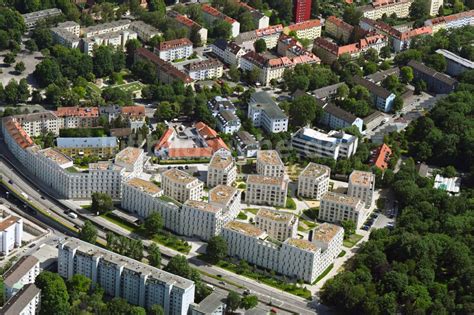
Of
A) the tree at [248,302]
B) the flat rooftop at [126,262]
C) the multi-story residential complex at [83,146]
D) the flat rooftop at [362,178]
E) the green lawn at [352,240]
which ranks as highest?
the flat rooftop at [126,262]

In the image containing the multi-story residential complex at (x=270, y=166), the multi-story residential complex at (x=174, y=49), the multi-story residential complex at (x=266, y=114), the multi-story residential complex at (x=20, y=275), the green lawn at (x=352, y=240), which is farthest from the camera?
the multi-story residential complex at (x=174, y=49)

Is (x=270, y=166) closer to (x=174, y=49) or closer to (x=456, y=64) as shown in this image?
(x=174, y=49)

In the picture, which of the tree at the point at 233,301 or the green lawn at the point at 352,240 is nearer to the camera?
the tree at the point at 233,301

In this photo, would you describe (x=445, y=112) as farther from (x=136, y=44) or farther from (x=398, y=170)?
(x=136, y=44)

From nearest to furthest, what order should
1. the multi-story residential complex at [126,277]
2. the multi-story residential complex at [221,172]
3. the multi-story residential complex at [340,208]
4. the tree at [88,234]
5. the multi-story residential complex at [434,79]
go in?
the multi-story residential complex at [126,277], the tree at [88,234], the multi-story residential complex at [340,208], the multi-story residential complex at [221,172], the multi-story residential complex at [434,79]

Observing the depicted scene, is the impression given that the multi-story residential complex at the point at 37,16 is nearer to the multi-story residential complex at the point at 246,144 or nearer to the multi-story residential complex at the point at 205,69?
the multi-story residential complex at the point at 205,69

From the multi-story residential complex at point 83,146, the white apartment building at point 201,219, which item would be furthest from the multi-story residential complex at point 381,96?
the white apartment building at point 201,219

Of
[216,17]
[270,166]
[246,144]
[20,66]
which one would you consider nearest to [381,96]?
[246,144]
